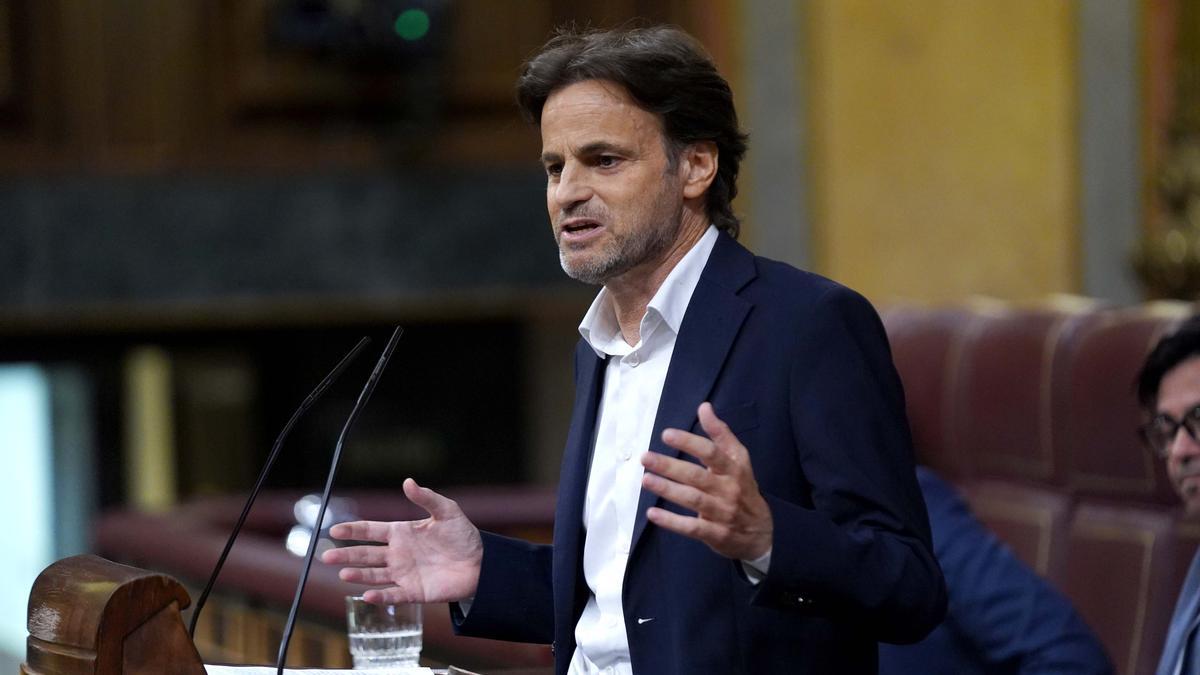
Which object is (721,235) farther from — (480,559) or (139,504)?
(139,504)

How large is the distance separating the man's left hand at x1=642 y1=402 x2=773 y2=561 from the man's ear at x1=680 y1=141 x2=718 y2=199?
49cm

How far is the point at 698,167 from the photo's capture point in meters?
1.90

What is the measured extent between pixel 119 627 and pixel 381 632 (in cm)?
63

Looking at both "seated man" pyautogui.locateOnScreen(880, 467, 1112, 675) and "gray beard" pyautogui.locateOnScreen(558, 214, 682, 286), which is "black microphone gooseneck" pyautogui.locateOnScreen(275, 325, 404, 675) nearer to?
"gray beard" pyautogui.locateOnScreen(558, 214, 682, 286)

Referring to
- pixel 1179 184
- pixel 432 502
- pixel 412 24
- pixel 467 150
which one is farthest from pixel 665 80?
pixel 1179 184

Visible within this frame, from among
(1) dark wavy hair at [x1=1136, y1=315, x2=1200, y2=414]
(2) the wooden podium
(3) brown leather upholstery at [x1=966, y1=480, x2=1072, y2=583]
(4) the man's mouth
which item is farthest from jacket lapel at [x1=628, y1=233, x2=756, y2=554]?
(3) brown leather upholstery at [x1=966, y1=480, x2=1072, y2=583]

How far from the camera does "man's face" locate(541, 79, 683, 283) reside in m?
1.82

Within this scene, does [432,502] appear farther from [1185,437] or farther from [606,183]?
[1185,437]

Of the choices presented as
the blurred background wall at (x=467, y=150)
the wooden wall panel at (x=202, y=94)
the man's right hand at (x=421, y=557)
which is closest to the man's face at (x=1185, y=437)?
the man's right hand at (x=421, y=557)

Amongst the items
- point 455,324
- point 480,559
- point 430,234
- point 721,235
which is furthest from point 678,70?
point 455,324

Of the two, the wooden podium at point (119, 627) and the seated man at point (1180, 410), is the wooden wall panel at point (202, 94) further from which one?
the wooden podium at point (119, 627)

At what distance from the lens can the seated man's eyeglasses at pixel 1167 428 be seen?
2.35 metres

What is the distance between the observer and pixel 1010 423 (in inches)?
130

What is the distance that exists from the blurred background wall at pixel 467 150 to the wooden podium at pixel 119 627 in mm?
4257
